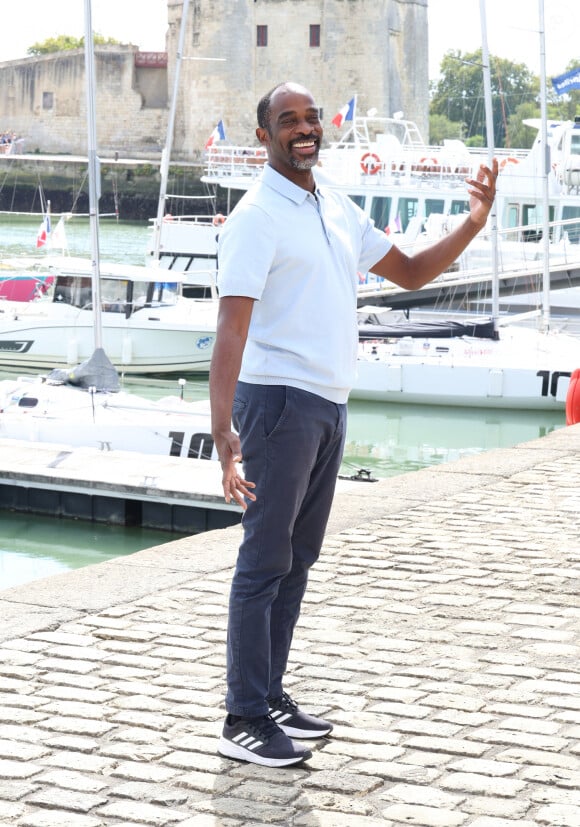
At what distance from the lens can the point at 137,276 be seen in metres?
19.4

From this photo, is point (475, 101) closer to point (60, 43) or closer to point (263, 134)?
point (60, 43)

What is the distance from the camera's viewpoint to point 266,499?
2873 mm

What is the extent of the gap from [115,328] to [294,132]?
1667 centimetres

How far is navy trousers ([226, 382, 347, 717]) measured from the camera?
2.86m

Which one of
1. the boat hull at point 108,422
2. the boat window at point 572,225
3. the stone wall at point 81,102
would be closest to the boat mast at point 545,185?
the boat window at point 572,225

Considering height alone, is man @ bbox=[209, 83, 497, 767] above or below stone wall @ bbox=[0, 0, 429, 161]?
below

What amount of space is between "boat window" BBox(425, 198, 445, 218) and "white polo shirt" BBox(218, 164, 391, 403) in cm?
2184

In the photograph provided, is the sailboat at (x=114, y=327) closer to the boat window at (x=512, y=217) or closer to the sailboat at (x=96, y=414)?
the sailboat at (x=96, y=414)

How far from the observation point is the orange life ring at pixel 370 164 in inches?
985

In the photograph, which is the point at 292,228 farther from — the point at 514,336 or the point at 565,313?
the point at 565,313

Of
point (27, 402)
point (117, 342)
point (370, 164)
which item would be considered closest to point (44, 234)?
point (117, 342)

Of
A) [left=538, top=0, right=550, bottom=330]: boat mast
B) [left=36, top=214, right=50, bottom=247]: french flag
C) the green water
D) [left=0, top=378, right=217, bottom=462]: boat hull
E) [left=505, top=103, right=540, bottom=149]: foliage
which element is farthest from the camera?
[left=505, top=103, right=540, bottom=149]: foliage

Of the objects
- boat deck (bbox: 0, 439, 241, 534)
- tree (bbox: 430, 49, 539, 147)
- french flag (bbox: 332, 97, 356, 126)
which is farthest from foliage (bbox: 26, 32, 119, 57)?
boat deck (bbox: 0, 439, 241, 534)

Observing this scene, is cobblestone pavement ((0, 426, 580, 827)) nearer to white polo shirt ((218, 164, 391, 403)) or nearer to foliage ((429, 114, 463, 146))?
white polo shirt ((218, 164, 391, 403))
